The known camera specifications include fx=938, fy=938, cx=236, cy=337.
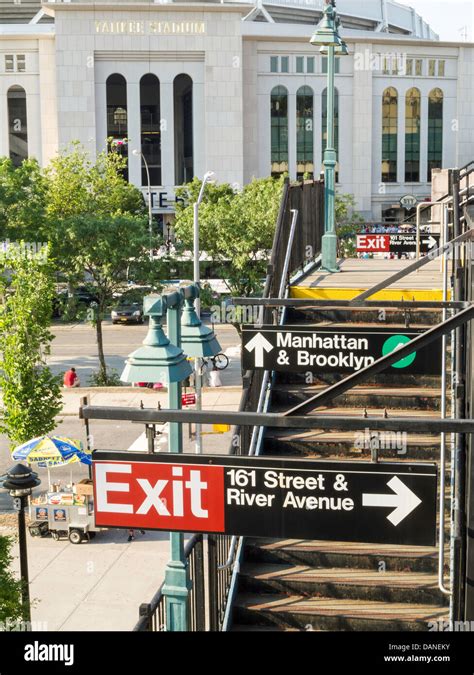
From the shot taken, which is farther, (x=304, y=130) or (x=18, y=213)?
(x=304, y=130)

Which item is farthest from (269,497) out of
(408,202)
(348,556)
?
(408,202)

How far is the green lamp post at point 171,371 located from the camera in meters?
5.99

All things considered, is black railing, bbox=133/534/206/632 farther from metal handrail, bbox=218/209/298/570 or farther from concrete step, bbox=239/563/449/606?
concrete step, bbox=239/563/449/606

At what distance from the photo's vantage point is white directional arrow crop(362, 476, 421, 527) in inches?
205

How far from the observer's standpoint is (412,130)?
87.2 m

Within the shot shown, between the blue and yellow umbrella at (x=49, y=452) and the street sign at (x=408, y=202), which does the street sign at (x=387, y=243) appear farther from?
the street sign at (x=408, y=202)

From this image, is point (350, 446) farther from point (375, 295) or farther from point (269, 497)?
point (269, 497)

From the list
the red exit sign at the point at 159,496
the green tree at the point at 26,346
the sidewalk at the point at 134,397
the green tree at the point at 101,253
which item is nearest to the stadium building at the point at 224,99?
the green tree at the point at 101,253

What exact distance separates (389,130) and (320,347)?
271ft

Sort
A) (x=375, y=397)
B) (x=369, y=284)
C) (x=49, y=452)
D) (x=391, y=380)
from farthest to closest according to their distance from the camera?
1. (x=49, y=452)
2. (x=369, y=284)
3. (x=391, y=380)
4. (x=375, y=397)

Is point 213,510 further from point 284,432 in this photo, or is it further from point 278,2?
point 278,2

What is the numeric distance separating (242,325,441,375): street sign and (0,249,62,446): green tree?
45.9 ft

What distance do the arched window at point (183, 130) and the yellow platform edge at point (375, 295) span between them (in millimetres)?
72237
